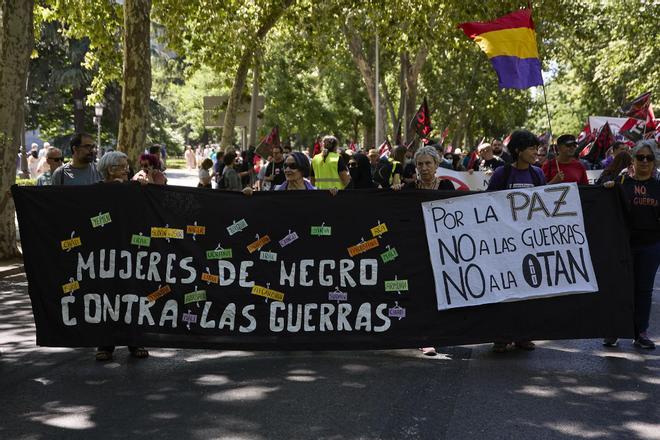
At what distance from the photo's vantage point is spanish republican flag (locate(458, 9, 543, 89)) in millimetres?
8844

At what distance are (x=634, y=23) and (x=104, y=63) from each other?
16.5m

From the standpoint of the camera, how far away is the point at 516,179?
7.48 meters

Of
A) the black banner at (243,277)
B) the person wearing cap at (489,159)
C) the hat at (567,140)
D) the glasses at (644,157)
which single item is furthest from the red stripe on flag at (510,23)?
the person wearing cap at (489,159)

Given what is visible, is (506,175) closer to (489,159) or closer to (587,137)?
(489,159)

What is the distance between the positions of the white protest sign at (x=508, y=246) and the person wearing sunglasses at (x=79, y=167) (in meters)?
3.03

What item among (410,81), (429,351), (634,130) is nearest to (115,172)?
(429,351)

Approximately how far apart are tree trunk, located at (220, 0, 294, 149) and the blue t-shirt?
18.4 metres

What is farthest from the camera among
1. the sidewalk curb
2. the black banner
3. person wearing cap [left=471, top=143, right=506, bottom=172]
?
person wearing cap [left=471, top=143, right=506, bottom=172]

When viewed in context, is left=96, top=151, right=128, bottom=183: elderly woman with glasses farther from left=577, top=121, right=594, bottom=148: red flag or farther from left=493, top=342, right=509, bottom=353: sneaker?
left=577, top=121, right=594, bottom=148: red flag

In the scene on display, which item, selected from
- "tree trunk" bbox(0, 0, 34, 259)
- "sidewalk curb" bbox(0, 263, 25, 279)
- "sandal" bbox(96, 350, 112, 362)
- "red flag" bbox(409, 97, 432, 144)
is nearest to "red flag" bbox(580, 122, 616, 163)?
"red flag" bbox(409, 97, 432, 144)

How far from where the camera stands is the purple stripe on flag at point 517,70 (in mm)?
8914

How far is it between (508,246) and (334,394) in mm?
1943

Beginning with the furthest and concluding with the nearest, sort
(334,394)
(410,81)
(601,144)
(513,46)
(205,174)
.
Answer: (410,81) → (601,144) → (205,174) → (513,46) → (334,394)

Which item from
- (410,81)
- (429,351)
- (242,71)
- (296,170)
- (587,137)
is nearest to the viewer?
(429,351)
